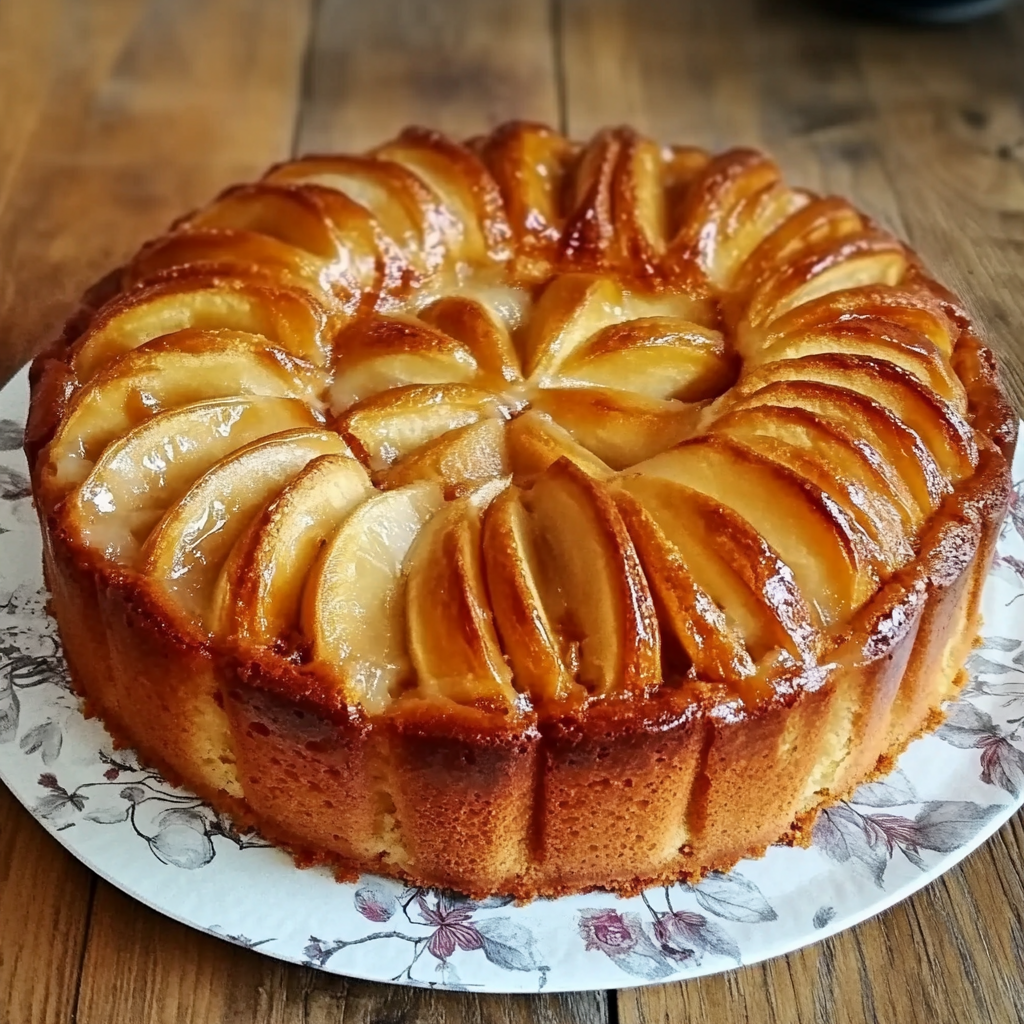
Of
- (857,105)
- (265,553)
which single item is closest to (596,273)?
(265,553)

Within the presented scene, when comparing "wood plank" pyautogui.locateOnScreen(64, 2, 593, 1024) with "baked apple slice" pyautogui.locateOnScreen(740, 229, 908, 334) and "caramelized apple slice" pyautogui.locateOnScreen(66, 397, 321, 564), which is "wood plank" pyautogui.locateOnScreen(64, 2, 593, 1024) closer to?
"caramelized apple slice" pyautogui.locateOnScreen(66, 397, 321, 564)

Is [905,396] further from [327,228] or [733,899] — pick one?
[327,228]

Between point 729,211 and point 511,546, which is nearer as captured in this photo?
point 511,546

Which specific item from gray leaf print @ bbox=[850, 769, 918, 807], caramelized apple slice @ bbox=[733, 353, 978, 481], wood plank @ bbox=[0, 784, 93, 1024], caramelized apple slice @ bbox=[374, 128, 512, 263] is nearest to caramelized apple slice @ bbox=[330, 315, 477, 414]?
caramelized apple slice @ bbox=[374, 128, 512, 263]

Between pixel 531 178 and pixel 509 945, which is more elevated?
pixel 531 178

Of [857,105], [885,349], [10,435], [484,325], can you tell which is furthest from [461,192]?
[857,105]

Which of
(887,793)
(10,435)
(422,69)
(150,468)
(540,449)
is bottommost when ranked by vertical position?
(10,435)
